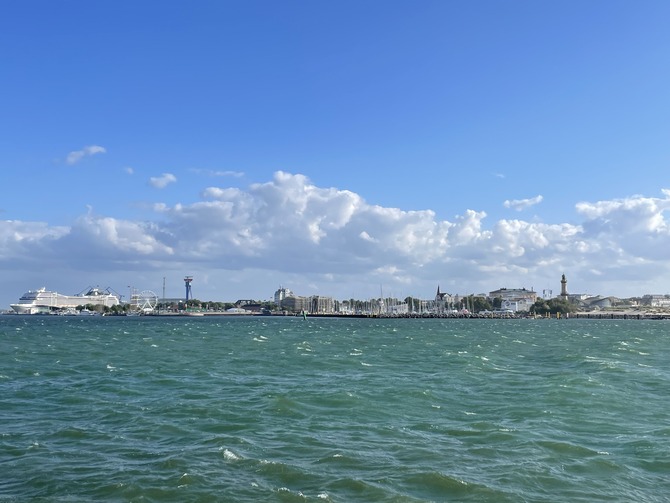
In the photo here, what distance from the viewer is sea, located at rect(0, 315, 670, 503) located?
17.5m

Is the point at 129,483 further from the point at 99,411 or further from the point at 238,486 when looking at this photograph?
the point at 99,411

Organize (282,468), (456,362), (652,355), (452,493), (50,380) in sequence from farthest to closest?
(652,355) < (456,362) < (50,380) < (282,468) < (452,493)

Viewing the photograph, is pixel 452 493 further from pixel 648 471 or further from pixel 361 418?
pixel 361 418

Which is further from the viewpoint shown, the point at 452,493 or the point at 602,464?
the point at 602,464

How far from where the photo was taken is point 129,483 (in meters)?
17.6

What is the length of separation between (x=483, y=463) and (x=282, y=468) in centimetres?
619

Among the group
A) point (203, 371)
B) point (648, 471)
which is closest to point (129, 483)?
point (648, 471)

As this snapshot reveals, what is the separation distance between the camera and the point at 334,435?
2409 centimetres

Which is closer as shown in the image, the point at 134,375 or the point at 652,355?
the point at 134,375

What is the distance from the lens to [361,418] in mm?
27438

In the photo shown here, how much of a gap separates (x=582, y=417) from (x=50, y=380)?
101 ft

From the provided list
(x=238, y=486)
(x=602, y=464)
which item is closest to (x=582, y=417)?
(x=602, y=464)

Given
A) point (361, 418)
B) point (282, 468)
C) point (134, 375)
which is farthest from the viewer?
point (134, 375)

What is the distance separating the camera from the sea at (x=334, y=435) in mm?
17453
